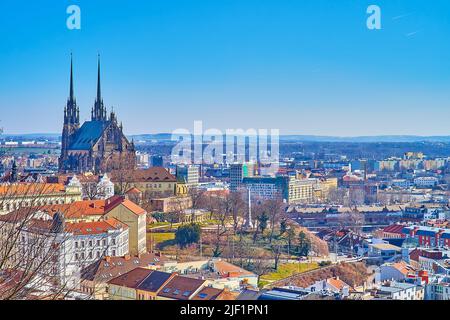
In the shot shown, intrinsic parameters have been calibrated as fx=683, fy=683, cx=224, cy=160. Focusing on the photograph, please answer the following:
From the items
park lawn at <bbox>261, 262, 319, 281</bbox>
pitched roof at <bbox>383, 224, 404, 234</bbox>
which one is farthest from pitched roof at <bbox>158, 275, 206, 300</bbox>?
pitched roof at <bbox>383, 224, 404, 234</bbox>

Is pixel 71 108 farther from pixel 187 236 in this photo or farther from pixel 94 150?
pixel 94 150

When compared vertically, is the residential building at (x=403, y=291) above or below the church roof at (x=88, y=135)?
below

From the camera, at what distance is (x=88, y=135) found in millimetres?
10695

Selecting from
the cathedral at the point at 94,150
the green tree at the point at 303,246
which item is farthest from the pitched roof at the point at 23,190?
the cathedral at the point at 94,150

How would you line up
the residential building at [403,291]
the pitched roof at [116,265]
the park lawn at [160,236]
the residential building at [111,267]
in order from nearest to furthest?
the residential building at [111,267] → the pitched roof at [116,265] → the residential building at [403,291] → the park lawn at [160,236]

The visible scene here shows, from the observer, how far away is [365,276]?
6828mm

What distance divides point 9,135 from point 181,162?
6.37 metres

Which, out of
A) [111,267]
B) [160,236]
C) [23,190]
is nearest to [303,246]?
[160,236]

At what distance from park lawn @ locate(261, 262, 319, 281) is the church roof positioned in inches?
167

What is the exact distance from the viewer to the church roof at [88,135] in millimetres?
10336

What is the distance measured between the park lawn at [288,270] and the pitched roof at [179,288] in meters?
2.82

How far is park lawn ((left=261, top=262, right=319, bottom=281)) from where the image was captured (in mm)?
6254

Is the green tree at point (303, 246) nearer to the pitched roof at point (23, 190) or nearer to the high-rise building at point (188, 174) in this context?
the high-rise building at point (188, 174)
